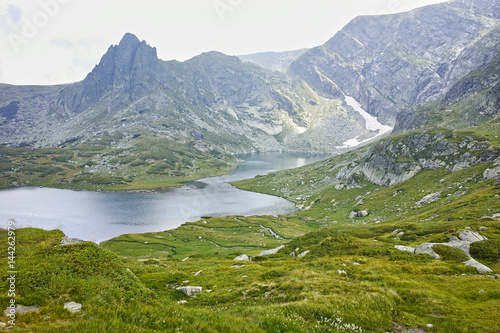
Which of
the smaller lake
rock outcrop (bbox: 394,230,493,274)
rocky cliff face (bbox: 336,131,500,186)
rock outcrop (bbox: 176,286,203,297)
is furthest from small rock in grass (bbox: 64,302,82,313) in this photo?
rocky cliff face (bbox: 336,131,500,186)

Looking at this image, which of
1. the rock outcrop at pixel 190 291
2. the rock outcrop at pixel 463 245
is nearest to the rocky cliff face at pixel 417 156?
the rock outcrop at pixel 463 245

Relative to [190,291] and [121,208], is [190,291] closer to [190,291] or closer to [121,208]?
[190,291]

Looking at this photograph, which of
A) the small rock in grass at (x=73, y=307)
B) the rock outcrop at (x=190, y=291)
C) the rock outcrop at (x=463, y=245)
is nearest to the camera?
the small rock in grass at (x=73, y=307)

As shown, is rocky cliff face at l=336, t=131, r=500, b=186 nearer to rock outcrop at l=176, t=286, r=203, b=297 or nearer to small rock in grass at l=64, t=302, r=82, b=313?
rock outcrop at l=176, t=286, r=203, b=297

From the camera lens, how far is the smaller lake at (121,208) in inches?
4434

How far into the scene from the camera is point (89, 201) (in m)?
161

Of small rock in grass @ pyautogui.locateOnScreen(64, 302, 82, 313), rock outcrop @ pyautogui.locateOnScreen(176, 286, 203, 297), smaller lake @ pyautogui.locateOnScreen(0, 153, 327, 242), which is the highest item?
small rock in grass @ pyautogui.locateOnScreen(64, 302, 82, 313)

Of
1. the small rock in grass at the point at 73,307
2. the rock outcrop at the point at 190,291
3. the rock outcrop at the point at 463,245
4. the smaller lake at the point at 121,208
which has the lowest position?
the smaller lake at the point at 121,208

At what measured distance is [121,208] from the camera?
5689 inches

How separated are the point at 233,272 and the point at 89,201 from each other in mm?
166930

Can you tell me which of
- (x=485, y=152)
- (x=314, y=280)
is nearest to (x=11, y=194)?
(x=314, y=280)

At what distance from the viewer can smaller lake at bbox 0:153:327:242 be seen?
11262cm

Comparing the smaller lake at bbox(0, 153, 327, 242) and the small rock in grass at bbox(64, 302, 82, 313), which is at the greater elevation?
the small rock in grass at bbox(64, 302, 82, 313)

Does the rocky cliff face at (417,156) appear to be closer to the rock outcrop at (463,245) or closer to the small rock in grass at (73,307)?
the rock outcrop at (463,245)
